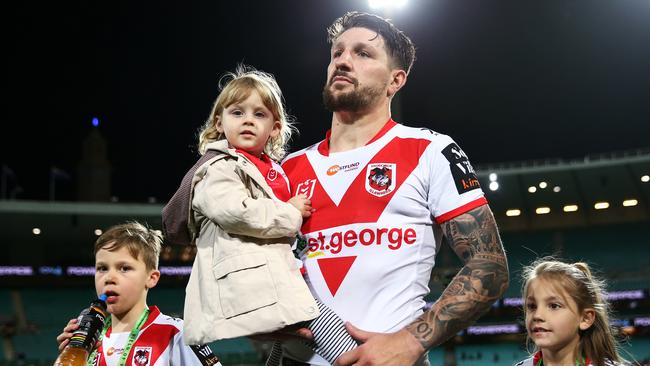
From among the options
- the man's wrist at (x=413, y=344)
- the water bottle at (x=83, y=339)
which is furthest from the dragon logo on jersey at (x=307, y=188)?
the water bottle at (x=83, y=339)

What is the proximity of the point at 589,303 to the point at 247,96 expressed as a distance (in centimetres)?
226

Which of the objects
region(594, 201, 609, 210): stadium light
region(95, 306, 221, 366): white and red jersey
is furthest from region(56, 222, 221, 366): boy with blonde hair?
region(594, 201, 609, 210): stadium light

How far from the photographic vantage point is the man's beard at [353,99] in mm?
2443

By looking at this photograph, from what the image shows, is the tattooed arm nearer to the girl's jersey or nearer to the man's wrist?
the man's wrist

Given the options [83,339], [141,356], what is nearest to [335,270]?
[83,339]

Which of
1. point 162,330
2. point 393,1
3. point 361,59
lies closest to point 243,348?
point 393,1

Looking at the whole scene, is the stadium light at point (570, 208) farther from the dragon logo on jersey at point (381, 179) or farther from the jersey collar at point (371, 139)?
the dragon logo on jersey at point (381, 179)

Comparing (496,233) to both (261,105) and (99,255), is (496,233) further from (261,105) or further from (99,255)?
(99,255)

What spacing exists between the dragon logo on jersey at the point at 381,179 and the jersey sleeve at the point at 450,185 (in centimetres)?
12

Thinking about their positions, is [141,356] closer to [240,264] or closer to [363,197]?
[240,264]

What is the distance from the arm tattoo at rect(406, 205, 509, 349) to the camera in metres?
2.04

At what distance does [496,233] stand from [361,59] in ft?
2.57

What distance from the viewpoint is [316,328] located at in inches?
82.6

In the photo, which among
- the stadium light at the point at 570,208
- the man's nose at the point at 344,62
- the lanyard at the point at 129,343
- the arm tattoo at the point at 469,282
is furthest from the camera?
the stadium light at the point at 570,208
